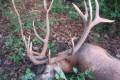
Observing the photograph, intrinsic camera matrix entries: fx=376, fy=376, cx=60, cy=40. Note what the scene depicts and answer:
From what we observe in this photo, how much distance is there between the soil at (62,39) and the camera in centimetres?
608

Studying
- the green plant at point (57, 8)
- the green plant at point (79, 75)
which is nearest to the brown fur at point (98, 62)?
the green plant at point (79, 75)

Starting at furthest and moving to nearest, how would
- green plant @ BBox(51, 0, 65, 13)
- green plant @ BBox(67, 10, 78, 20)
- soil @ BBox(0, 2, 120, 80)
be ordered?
green plant @ BBox(51, 0, 65, 13), green plant @ BBox(67, 10, 78, 20), soil @ BBox(0, 2, 120, 80)

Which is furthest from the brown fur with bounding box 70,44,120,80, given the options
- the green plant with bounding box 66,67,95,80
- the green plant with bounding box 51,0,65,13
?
the green plant with bounding box 51,0,65,13

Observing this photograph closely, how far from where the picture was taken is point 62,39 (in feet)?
22.0

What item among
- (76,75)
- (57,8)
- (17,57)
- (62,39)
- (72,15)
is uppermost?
(57,8)

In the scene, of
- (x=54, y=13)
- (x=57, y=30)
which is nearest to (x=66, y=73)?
(x=57, y=30)

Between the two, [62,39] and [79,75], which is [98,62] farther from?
[62,39]

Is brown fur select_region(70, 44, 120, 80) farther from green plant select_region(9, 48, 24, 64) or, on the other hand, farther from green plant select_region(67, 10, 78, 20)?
green plant select_region(67, 10, 78, 20)

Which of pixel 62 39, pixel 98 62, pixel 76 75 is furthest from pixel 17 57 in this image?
pixel 98 62

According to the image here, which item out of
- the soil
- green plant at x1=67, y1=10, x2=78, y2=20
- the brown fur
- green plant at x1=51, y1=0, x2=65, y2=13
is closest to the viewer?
the brown fur

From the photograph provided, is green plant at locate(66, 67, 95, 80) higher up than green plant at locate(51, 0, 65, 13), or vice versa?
green plant at locate(51, 0, 65, 13)

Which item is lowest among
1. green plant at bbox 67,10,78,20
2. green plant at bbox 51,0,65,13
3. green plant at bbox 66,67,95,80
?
green plant at bbox 66,67,95,80

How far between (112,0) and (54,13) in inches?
44.8

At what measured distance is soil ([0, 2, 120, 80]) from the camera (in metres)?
6.08
